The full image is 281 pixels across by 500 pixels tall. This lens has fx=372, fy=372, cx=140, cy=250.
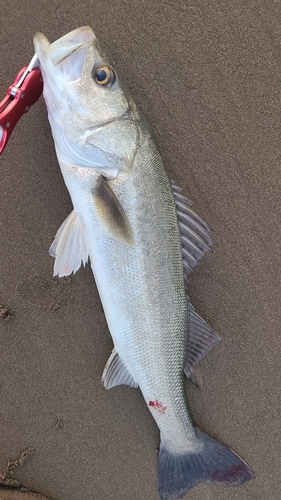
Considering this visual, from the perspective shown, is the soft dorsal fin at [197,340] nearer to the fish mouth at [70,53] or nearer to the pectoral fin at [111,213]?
the pectoral fin at [111,213]

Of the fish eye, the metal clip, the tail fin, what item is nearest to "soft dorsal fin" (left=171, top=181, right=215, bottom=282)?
the fish eye

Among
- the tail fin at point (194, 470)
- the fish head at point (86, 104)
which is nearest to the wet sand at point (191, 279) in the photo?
the tail fin at point (194, 470)

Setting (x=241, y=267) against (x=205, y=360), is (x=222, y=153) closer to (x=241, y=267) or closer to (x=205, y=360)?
(x=241, y=267)

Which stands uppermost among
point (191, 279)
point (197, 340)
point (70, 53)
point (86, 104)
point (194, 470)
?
point (70, 53)

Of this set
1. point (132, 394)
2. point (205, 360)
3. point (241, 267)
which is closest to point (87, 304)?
point (132, 394)

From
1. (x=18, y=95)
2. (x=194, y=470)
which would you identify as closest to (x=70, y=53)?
(x=18, y=95)

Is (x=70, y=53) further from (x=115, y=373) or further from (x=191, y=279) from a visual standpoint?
(x=115, y=373)

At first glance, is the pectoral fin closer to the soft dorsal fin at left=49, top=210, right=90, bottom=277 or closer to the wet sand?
the soft dorsal fin at left=49, top=210, right=90, bottom=277
